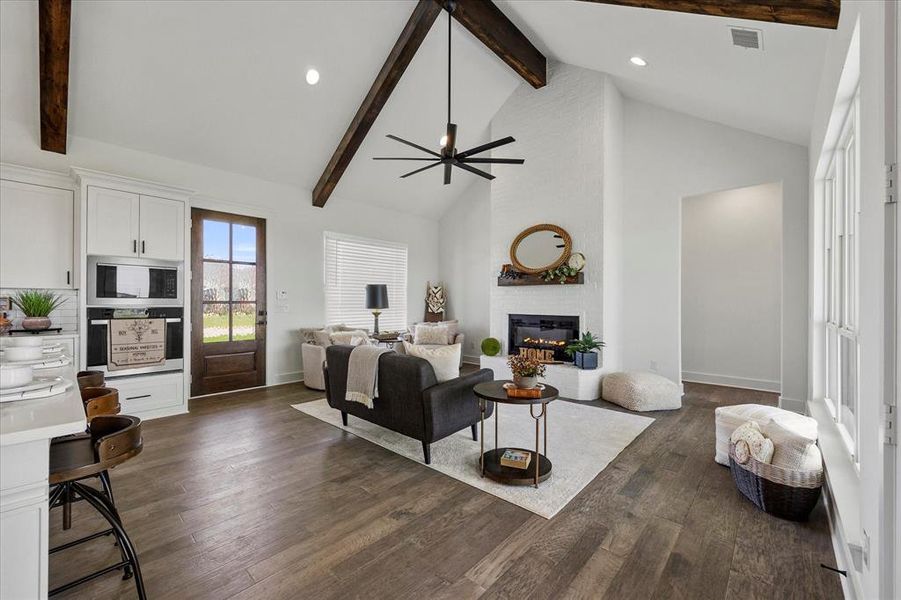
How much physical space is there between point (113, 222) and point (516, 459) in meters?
4.61

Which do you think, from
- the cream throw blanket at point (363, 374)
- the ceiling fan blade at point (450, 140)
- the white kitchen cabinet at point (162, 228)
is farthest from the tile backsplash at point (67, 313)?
the ceiling fan blade at point (450, 140)

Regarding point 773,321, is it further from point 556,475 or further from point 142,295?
point 142,295

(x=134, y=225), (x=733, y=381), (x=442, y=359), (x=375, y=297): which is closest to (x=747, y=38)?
(x=442, y=359)

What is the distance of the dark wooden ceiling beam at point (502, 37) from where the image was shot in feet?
14.0

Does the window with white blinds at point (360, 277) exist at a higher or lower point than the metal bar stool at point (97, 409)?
higher

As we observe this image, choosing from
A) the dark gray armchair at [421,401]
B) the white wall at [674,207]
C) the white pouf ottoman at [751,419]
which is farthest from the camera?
the white wall at [674,207]

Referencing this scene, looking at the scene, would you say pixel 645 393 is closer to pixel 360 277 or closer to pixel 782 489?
pixel 782 489

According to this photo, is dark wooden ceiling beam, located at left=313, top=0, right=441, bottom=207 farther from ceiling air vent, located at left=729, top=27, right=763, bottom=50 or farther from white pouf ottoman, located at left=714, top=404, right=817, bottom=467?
white pouf ottoman, located at left=714, top=404, right=817, bottom=467

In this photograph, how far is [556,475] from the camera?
9.38ft

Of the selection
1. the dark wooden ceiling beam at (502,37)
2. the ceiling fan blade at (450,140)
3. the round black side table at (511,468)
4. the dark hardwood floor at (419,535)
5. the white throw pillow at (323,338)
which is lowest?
the dark hardwood floor at (419,535)

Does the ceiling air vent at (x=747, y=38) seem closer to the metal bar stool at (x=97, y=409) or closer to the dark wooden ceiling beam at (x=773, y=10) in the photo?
the dark wooden ceiling beam at (x=773, y=10)

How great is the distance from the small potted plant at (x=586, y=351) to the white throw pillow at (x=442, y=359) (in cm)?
233

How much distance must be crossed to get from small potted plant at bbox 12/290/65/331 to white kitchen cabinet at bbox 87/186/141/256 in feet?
2.06

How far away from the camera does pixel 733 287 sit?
5629 millimetres
